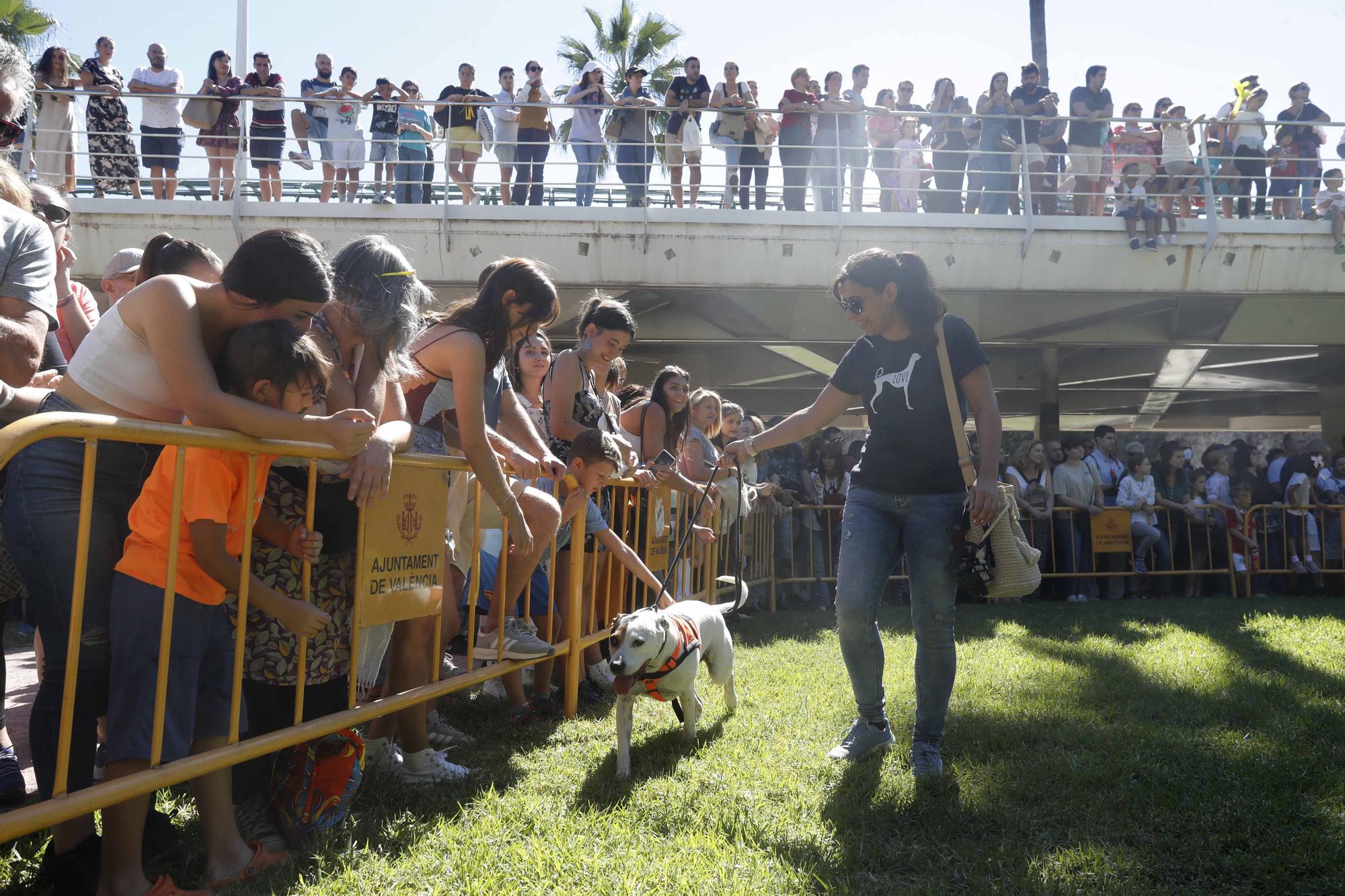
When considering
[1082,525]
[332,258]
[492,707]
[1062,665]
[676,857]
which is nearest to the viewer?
[676,857]

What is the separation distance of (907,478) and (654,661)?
124cm

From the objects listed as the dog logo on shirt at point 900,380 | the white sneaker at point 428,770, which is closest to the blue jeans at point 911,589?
the dog logo on shirt at point 900,380

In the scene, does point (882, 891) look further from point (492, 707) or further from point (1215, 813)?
point (492, 707)

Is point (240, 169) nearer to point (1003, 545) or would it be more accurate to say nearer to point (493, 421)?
point (493, 421)

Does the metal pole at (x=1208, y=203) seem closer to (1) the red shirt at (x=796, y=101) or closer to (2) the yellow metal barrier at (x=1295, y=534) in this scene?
(2) the yellow metal barrier at (x=1295, y=534)

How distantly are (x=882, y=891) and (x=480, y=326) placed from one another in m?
2.36

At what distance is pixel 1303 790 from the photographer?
10.3 feet

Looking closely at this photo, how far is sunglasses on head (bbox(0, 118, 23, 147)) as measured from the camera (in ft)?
10.0

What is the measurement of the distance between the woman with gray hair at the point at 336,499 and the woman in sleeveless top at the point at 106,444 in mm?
389

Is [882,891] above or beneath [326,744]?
beneath

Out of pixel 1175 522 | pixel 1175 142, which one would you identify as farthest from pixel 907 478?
pixel 1175 142

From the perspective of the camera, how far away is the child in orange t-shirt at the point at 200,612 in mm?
2229

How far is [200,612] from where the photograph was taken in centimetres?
241

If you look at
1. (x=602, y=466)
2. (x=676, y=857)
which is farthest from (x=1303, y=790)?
(x=602, y=466)
